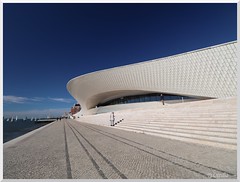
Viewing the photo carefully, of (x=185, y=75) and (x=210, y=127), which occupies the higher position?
(x=185, y=75)

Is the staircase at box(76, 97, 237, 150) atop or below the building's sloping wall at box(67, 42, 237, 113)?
below

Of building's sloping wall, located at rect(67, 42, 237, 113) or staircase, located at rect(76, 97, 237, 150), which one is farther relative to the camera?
building's sloping wall, located at rect(67, 42, 237, 113)

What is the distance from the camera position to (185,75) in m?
18.8

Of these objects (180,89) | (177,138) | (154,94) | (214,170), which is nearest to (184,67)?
(180,89)

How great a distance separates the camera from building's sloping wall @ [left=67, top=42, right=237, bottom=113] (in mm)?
15547

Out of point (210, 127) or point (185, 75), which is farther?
point (185, 75)

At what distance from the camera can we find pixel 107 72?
2589 cm

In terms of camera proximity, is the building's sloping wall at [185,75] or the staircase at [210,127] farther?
the building's sloping wall at [185,75]

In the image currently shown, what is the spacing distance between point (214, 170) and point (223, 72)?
1695 centimetres

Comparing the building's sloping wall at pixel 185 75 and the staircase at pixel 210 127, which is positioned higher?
the building's sloping wall at pixel 185 75

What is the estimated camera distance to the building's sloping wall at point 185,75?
15.5 metres

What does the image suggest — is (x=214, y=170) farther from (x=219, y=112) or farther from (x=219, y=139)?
(x=219, y=112)

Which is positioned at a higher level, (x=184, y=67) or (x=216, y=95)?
(x=184, y=67)

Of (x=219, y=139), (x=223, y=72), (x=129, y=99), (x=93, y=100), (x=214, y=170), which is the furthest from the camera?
(x=93, y=100)
